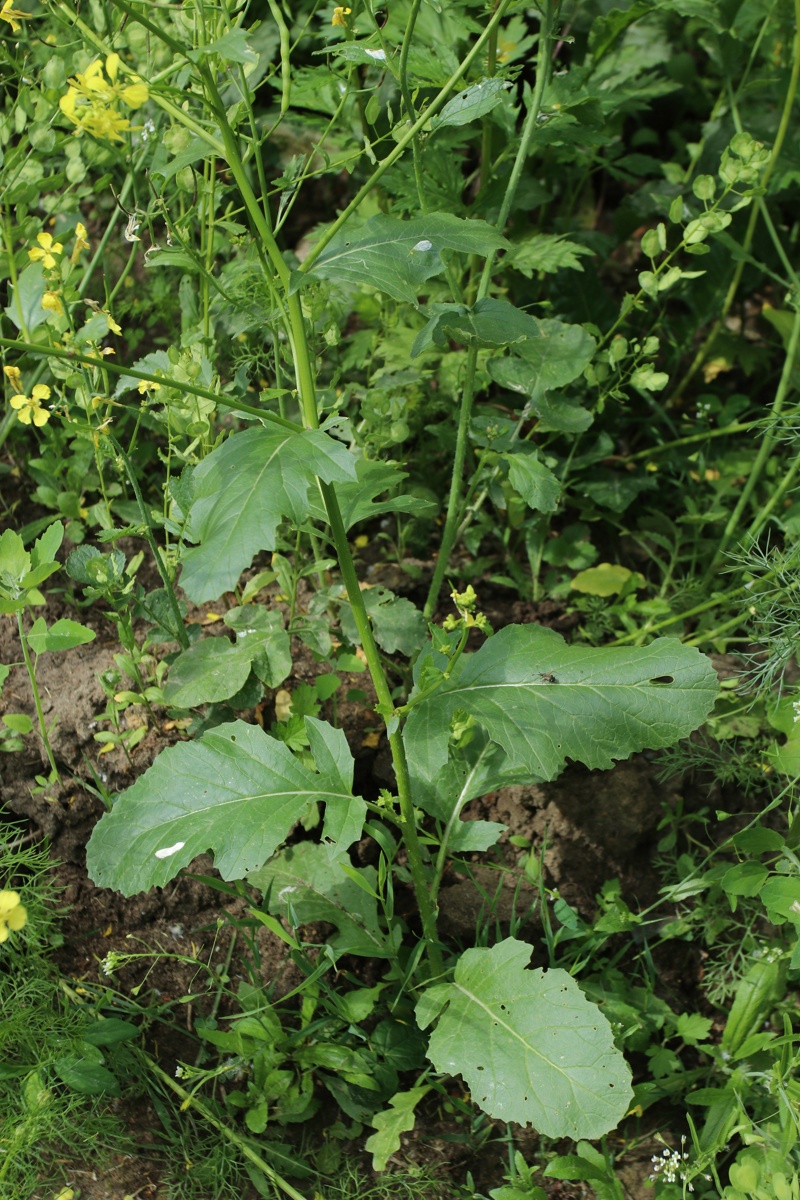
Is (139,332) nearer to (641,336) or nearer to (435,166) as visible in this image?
(435,166)

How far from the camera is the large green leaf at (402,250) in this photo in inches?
64.2

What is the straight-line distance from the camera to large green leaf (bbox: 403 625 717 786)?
1.81 metres

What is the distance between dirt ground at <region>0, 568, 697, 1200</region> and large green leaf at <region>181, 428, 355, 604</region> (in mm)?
989

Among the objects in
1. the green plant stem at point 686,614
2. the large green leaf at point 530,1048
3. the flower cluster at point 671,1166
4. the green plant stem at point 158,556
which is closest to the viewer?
the large green leaf at point 530,1048

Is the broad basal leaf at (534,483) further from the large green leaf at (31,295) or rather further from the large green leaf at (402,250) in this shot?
the large green leaf at (31,295)

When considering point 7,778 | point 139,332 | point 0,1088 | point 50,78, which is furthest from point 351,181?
point 0,1088

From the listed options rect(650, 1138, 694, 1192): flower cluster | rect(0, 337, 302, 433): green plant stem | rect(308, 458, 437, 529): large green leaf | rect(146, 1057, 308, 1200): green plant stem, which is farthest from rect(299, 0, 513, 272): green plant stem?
rect(650, 1138, 694, 1192): flower cluster

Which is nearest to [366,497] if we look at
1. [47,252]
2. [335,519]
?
[335,519]

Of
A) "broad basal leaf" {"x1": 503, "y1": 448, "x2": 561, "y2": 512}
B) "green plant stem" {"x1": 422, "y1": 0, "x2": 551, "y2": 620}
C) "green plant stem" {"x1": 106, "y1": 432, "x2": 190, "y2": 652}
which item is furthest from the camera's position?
"broad basal leaf" {"x1": 503, "y1": 448, "x2": 561, "y2": 512}

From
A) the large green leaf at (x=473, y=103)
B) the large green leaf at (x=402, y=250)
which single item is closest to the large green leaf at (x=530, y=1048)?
the large green leaf at (x=402, y=250)

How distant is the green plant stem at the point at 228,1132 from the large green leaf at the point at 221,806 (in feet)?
1.61

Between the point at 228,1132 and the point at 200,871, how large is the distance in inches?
21.0

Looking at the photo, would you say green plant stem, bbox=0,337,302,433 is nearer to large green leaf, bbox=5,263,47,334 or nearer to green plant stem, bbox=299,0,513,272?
green plant stem, bbox=299,0,513,272

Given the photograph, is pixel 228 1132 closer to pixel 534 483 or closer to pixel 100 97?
pixel 534 483
